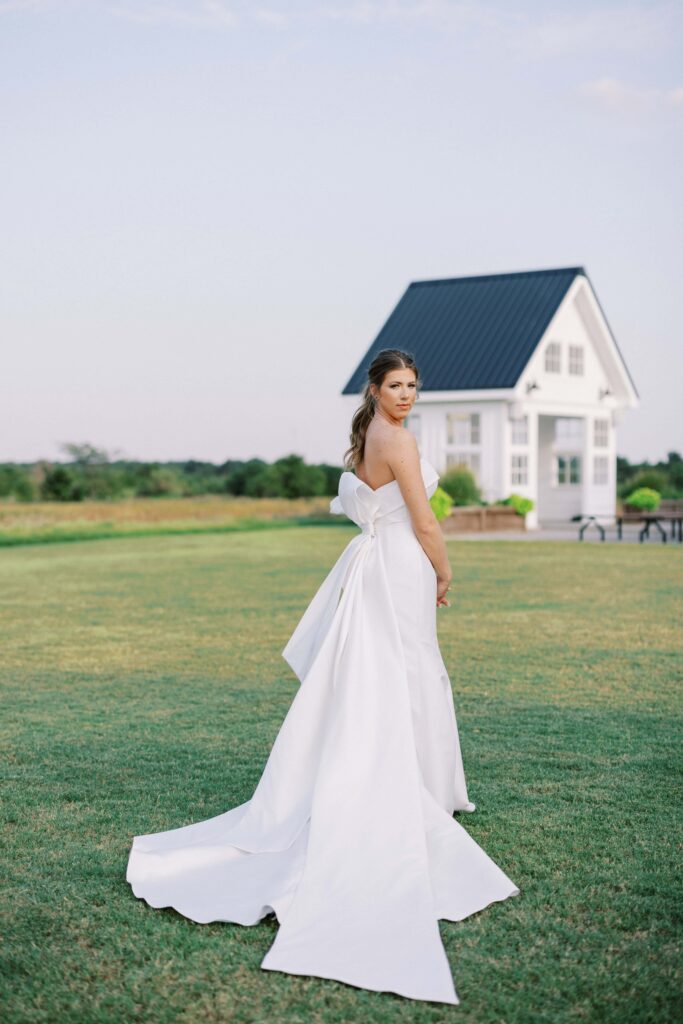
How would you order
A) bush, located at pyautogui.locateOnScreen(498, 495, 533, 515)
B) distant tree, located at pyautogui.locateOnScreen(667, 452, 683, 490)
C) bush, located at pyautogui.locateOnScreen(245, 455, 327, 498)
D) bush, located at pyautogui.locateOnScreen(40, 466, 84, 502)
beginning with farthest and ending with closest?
bush, located at pyautogui.locateOnScreen(40, 466, 84, 502)
distant tree, located at pyautogui.locateOnScreen(667, 452, 683, 490)
bush, located at pyautogui.locateOnScreen(245, 455, 327, 498)
bush, located at pyautogui.locateOnScreen(498, 495, 533, 515)

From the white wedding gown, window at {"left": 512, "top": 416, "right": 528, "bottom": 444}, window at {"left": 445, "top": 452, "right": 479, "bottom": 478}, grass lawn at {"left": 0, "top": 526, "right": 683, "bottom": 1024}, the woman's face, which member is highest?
window at {"left": 512, "top": 416, "right": 528, "bottom": 444}

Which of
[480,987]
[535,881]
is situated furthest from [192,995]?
[535,881]

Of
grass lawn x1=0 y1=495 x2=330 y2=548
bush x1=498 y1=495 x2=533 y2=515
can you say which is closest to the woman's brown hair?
grass lawn x1=0 y1=495 x2=330 y2=548

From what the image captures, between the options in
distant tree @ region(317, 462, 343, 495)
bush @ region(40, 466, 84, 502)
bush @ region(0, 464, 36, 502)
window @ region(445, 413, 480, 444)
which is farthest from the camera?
bush @ region(0, 464, 36, 502)

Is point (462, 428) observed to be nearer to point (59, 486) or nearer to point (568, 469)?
point (568, 469)

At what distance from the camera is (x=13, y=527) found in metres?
27.1

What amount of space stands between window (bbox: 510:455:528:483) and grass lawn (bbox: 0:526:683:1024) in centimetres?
1619

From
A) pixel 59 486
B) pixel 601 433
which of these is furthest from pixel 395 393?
pixel 59 486

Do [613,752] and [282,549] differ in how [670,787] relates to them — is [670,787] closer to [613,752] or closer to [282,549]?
[613,752]

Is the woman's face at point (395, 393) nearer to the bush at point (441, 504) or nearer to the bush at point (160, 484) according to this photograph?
the bush at point (441, 504)

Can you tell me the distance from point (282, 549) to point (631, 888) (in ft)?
58.5

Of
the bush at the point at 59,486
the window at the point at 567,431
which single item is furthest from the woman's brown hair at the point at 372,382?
the bush at the point at 59,486

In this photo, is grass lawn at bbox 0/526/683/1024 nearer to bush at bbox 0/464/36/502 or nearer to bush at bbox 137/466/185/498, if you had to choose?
bush at bbox 0/464/36/502

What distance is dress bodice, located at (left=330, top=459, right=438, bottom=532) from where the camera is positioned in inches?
175
